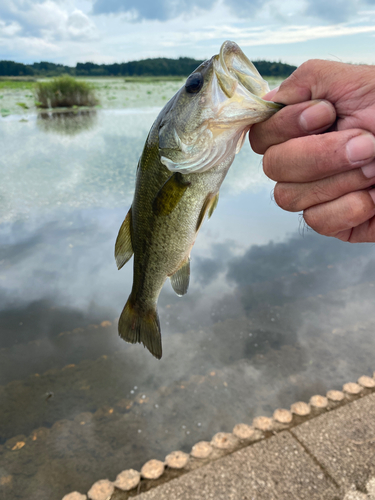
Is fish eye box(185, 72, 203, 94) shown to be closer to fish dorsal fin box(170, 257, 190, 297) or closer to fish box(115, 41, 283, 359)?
fish box(115, 41, 283, 359)

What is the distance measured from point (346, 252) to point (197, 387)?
13.3 ft

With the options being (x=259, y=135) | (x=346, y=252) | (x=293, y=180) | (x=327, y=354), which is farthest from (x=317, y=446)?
(x=346, y=252)

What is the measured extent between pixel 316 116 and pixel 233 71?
37 cm

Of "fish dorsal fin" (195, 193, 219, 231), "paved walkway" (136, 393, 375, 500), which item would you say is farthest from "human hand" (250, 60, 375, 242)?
"paved walkway" (136, 393, 375, 500)

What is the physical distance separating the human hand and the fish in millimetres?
94

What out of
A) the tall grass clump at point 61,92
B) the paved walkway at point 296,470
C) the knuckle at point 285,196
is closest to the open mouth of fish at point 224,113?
the knuckle at point 285,196

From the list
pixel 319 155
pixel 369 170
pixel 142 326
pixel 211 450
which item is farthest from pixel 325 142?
pixel 211 450

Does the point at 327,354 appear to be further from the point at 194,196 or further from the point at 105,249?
the point at 105,249

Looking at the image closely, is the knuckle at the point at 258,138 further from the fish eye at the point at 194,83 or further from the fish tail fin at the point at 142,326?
the fish tail fin at the point at 142,326

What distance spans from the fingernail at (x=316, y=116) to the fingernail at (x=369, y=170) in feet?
0.75

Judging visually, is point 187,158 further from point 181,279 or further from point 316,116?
point 181,279

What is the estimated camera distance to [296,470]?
7.91 feet

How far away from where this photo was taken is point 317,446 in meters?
2.57

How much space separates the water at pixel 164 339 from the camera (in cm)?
309
